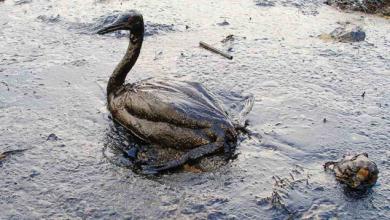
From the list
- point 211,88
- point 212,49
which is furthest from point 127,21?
point 212,49

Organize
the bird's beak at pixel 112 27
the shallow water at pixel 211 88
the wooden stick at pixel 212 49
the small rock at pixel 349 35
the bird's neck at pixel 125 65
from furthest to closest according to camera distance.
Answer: the small rock at pixel 349 35 → the wooden stick at pixel 212 49 → the bird's neck at pixel 125 65 → the bird's beak at pixel 112 27 → the shallow water at pixel 211 88

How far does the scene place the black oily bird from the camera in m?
6.08

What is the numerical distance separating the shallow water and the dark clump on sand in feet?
1.39

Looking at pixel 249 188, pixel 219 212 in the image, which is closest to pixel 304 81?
pixel 249 188

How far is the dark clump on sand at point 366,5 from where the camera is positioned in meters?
12.2

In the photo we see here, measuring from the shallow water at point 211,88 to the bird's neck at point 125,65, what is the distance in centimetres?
43

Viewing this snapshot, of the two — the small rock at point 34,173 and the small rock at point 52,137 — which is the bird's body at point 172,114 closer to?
the small rock at point 52,137

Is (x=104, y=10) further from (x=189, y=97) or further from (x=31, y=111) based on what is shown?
(x=189, y=97)

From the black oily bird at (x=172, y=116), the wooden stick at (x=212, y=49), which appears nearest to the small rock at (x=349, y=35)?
the wooden stick at (x=212, y=49)

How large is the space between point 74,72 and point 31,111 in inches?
56.9

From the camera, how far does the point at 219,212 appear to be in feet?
17.5

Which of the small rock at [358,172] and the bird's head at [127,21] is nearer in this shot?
the small rock at [358,172]

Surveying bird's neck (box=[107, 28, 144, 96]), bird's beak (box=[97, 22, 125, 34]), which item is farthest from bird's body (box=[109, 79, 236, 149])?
bird's beak (box=[97, 22, 125, 34])

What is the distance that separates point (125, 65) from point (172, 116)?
1.46 metres
